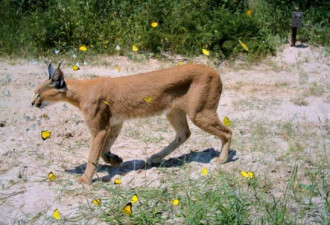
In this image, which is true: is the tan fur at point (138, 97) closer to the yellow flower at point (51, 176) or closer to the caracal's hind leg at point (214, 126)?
the caracal's hind leg at point (214, 126)

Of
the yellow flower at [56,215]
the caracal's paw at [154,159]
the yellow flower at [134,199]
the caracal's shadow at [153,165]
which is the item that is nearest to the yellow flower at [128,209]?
the yellow flower at [134,199]

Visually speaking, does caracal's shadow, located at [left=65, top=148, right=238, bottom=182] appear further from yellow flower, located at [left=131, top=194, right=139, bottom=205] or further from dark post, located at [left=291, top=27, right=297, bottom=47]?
dark post, located at [left=291, top=27, right=297, bottom=47]

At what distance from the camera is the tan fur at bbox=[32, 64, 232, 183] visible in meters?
Result: 5.63

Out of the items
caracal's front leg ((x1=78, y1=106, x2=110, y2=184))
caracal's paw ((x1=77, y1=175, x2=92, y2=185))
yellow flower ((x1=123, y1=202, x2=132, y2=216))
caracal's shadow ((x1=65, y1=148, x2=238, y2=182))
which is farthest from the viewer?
caracal's shadow ((x1=65, y1=148, x2=238, y2=182))

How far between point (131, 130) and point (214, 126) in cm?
142

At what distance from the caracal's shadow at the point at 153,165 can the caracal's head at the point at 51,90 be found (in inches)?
33.2

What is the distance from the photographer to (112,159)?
229 inches

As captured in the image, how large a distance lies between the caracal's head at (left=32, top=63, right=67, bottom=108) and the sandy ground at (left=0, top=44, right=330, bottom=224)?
27.0 inches

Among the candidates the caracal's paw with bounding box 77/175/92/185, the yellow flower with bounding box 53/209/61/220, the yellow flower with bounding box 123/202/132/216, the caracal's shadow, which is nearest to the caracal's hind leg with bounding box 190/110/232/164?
the caracal's shadow

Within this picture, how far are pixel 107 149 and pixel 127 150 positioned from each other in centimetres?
45

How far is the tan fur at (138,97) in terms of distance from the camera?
5.63 meters

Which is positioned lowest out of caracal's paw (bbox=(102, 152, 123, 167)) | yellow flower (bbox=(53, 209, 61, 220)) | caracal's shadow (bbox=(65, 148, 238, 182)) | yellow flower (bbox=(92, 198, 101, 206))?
caracal's shadow (bbox=(65, 148, 238, 182))

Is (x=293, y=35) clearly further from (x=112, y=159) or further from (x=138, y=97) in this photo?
(x=112, y=159)

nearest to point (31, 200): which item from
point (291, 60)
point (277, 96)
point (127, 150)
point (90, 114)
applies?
point (90, 114)
